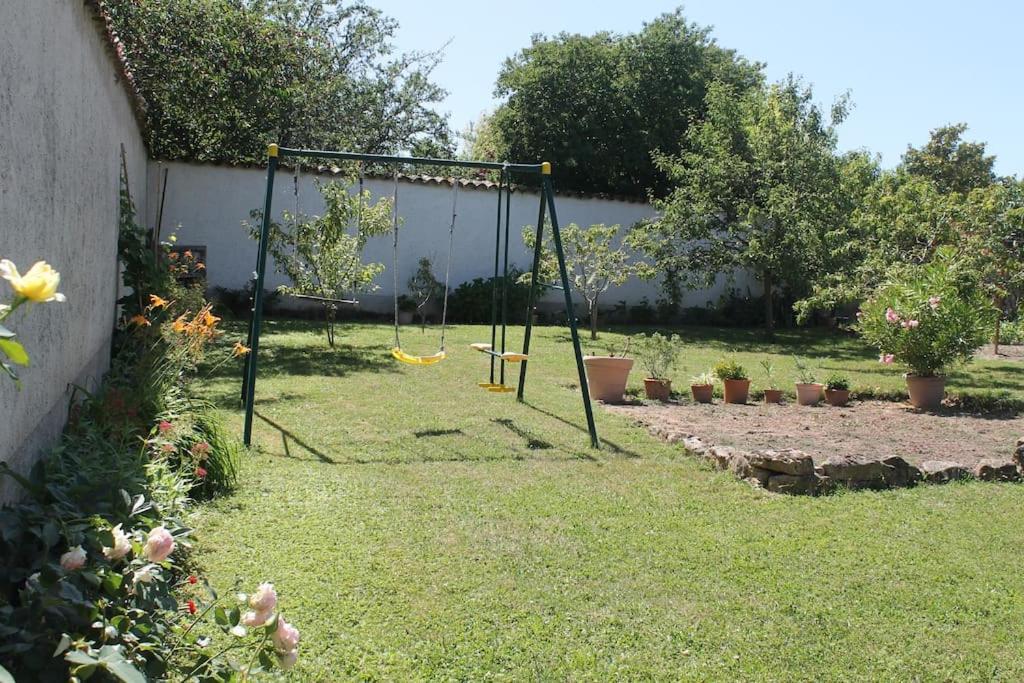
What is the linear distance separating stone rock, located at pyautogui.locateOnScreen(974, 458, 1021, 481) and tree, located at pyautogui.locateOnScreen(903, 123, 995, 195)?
2676 centimetres

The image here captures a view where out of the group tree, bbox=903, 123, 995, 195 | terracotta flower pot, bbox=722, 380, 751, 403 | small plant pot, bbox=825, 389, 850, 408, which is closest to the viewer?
terracotta flower pot, bbox=722, 380, 751, 403

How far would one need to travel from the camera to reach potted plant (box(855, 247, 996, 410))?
9789mm

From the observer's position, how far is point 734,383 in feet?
31.5

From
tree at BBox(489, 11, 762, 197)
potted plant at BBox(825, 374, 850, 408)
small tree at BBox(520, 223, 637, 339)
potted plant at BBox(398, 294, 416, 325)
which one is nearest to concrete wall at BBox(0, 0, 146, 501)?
potted plant at BBox(825, 374, 850, 408)

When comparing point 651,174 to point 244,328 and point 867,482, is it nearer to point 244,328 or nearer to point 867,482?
point 244,328

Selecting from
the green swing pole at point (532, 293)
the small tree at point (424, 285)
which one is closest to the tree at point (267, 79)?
the small tree at point (424, 285)

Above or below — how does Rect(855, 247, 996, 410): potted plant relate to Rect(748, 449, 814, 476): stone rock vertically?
above

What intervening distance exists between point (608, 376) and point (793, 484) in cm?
322

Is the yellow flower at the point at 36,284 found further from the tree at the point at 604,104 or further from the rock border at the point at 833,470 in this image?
the tree at the point at 604,104

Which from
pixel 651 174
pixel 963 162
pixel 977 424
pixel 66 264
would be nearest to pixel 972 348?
pixel 977 424

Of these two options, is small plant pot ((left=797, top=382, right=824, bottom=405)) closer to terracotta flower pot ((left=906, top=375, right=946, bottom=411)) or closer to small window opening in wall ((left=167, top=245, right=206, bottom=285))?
terracotta flower pot ((left=906, top=375, right=946, bottom=411))

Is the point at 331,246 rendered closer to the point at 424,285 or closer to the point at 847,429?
the point at 424,285

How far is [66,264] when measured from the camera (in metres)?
4.74

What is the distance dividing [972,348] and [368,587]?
844 centimetres
